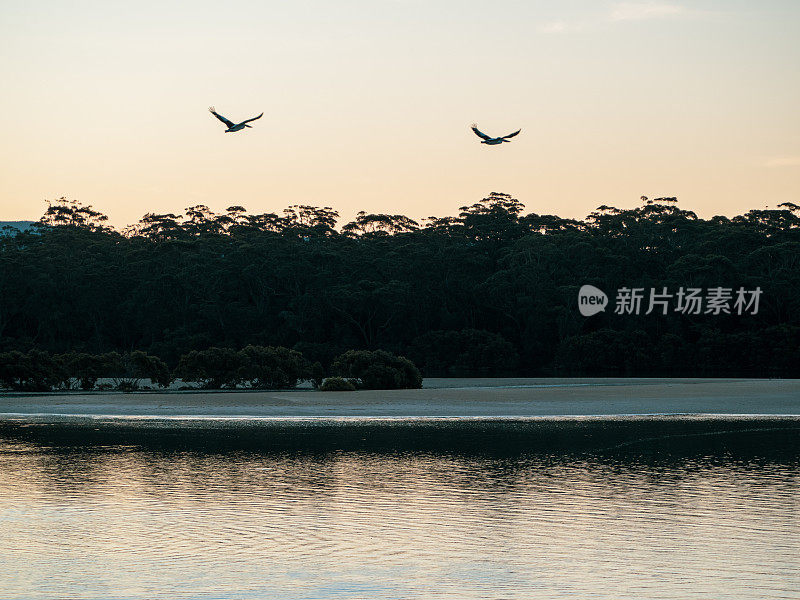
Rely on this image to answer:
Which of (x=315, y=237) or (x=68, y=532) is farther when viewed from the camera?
(x=315, y=237)

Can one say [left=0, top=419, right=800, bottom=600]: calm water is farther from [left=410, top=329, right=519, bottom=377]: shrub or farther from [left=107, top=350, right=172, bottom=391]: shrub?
[left=410, top=329, right=519, bottom=377]: shrub

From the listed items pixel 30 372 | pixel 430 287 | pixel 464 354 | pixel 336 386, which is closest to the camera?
pixel 336 386

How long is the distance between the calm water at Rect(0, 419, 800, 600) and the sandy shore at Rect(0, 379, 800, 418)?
10078 mm

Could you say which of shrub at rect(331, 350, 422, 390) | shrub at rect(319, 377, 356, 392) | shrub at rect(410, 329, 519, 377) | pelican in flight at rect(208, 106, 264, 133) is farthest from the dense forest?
pelican in flight at rect(208, 106, 264, 133)

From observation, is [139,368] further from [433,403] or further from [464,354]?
[464,354]

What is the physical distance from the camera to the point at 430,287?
295 feet

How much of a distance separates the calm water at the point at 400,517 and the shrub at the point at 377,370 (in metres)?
25.1

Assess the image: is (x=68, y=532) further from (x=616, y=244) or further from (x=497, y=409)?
(x=616, y=244)

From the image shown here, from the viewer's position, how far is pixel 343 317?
9012 centimetres

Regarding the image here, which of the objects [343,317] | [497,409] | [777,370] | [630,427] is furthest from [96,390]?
[777,370]

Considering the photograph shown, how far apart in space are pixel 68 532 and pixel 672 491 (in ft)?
31.4

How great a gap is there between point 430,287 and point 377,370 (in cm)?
3854

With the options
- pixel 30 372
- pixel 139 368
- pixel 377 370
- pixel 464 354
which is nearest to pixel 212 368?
pixel 139 368

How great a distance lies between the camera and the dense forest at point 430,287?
80.0 meters
